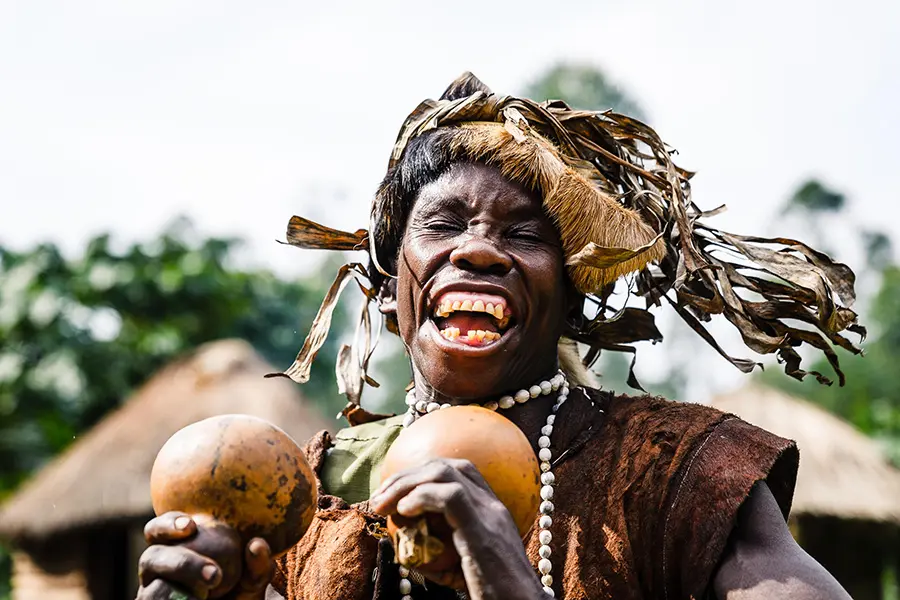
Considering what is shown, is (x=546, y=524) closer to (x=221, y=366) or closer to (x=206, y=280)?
(x=221, y=366)

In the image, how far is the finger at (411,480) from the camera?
2146 millimetres

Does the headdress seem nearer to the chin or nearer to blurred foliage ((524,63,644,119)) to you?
the chin

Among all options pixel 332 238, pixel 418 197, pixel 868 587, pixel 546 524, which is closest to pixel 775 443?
pixel 546 524

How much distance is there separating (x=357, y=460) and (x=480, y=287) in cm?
75

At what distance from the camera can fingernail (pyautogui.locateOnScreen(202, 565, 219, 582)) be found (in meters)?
2.06

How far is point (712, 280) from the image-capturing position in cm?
346

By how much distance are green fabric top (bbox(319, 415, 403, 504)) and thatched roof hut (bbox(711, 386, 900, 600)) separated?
9.53 meters

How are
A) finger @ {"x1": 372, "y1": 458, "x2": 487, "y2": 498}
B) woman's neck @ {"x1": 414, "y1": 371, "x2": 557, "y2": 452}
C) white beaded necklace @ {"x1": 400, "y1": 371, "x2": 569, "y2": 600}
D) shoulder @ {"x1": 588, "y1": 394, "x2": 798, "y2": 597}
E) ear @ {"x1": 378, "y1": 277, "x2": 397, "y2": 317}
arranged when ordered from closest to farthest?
finger @ {"x1": 372, "y1": 458, "x2": 487, "y2": 498} → shoulder @ {"x1": 588, "y1": 394, "x2": 798, "y2": 597} → white beaded necklace @ {"x1": 400, "y1": 371, "x2": 569, "y2": 600} → woman's neck @ {"x1": 414, "y1": 371, "x2": 557, "y2": 452} → ear @ {"x1": 378, "y1": 277, "x2": 397, "y2": 317}

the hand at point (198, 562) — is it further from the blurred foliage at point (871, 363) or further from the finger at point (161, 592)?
the blurred foliage at point (871, 363)

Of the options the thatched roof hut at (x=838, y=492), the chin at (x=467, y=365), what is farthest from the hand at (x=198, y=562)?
the thatched roof hut at (x=838, y=492)

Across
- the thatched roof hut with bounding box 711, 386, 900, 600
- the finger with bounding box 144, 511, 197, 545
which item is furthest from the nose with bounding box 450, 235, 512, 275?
the thatched roof hut with bounding box 711, 386, 900, 600

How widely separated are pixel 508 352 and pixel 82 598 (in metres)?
10.1

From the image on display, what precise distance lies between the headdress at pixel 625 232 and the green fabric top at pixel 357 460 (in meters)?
0.48

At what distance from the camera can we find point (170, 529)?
6.97 ft
